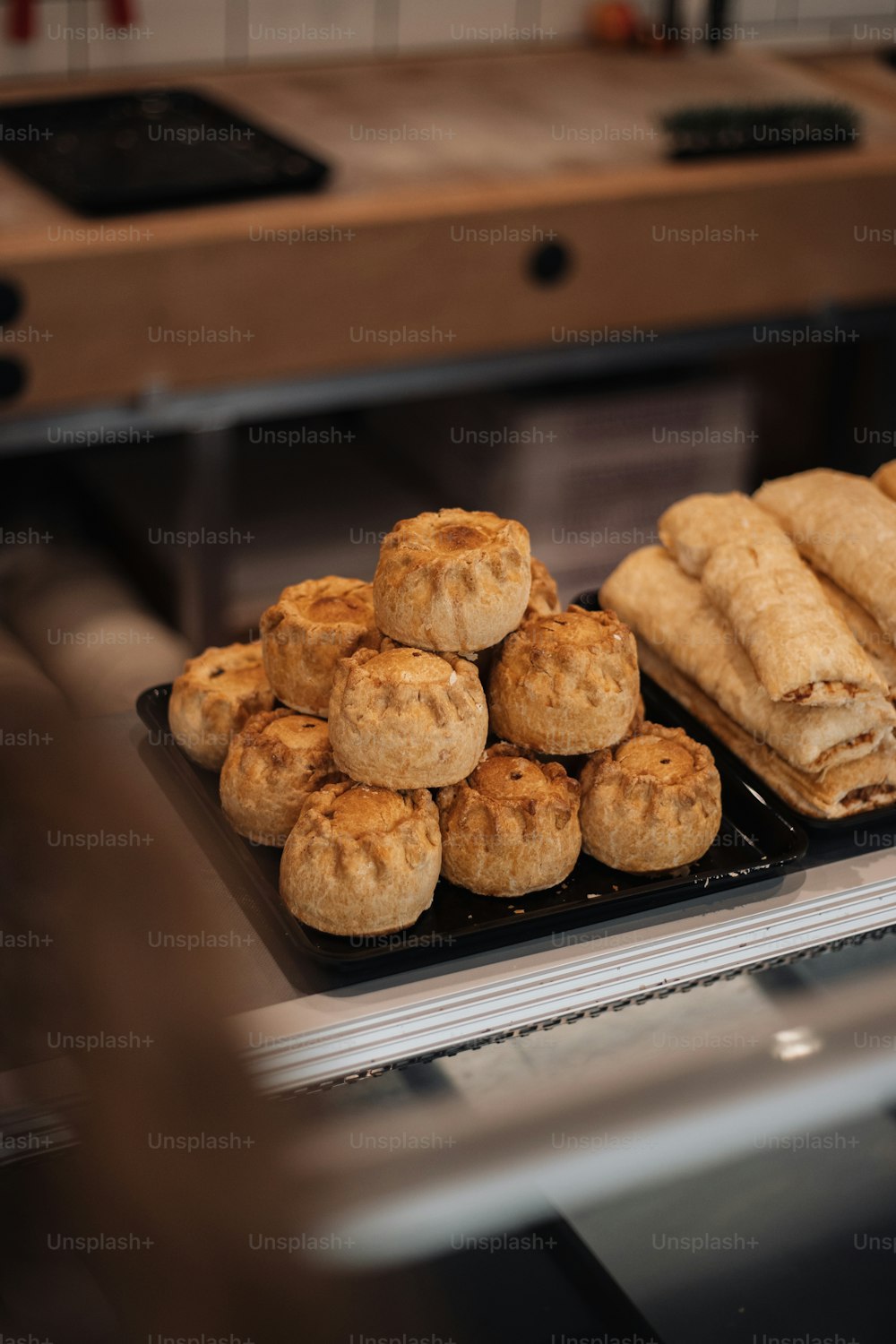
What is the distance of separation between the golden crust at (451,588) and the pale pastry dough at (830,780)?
233 millimetres

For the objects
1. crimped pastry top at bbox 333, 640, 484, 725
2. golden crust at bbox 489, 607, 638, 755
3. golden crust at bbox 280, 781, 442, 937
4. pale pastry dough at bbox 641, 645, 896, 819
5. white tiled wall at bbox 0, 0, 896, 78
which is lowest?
pale pastry dough at bbox 641, 645, 896, 819

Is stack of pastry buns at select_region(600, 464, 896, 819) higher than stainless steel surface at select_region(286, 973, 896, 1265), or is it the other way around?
stack of pastry buns at select_region(600, 464, 896, 819)

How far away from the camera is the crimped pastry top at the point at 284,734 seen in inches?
38.3

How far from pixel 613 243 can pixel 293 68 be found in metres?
0.93

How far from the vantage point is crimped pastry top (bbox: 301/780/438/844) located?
899mm

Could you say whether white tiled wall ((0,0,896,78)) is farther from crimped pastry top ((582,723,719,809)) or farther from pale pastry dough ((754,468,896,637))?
crimped pastry top ((582,723,719,809))

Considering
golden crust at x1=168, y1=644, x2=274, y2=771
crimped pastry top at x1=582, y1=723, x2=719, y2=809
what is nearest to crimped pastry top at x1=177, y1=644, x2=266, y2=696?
golden crust at x1=168, y1=644, x2=274, y2=771

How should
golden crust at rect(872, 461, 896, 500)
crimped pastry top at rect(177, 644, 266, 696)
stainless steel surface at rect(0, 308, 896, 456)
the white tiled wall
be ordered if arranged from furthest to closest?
the white tiled wall
stainless steel surface at rect(0, 308, 896, 456)
golden crust at rect(872, 461, 896, 500)
crimped pastry top at rect(177, 644, 266, 696)

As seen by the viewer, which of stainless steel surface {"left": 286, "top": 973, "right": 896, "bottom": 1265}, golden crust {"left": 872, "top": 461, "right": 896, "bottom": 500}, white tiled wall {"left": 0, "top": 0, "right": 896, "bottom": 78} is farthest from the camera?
white tiled wall {"left": 0, "top": 0, "right": 896, "bottom": 78}

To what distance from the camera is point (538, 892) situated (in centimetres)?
95

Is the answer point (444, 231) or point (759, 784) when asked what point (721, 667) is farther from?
point (444, 231)

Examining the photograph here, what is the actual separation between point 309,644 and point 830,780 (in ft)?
1.27

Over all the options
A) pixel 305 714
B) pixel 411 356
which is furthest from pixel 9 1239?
pixel 411 356

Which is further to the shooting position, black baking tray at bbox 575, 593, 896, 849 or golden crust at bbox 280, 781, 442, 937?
black baking tray at bbox 575, 593, 896, 849
